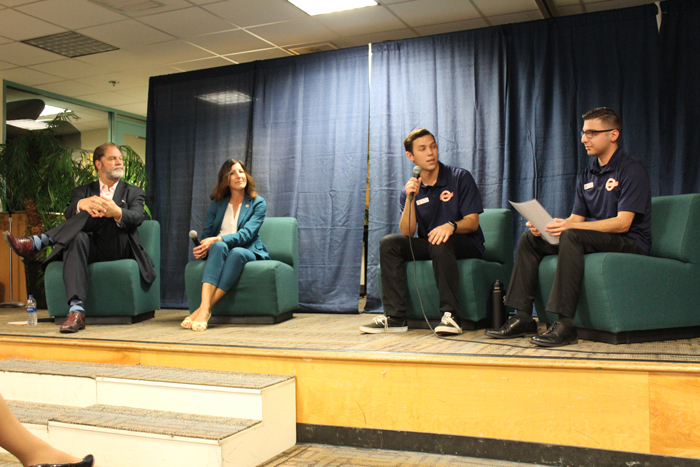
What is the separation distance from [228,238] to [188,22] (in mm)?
2081

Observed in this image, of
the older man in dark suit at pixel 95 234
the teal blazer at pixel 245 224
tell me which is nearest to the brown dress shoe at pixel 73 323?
the older man in dark suit at pixel 95 234

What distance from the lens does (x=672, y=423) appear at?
6.17 feet

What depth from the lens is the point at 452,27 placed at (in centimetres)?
470

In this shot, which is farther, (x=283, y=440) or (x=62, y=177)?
(x=62, y=177)

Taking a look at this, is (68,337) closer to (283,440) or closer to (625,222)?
(283,440)

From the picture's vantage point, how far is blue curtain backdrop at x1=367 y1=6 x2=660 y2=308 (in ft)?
13.0

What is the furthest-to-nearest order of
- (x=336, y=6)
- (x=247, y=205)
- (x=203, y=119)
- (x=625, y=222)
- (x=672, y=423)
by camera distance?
(x=203, y=119) → (x=336, y=6) → (x=247, y=205) → (x=625, y=222) → (x=672, y=423)

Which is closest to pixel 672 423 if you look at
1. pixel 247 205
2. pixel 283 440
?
pixel 283 440

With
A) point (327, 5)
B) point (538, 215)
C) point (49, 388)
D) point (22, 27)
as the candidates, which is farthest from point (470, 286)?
point (22, 27)

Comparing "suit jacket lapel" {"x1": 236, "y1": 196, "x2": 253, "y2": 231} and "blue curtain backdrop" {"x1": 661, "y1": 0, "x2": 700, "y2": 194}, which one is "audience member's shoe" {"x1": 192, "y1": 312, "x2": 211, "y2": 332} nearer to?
"suit jacket lapel" {"x1": 236, "y1": 196, "x2": 253, "y2": 231}

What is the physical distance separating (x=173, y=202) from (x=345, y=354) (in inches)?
144

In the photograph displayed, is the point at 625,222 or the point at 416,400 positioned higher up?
the point at 625,222

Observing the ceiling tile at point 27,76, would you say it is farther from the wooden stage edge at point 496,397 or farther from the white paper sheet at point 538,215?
the white paper sheet at point 538,215

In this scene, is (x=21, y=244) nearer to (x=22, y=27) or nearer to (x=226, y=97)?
(x=22, y=27)
